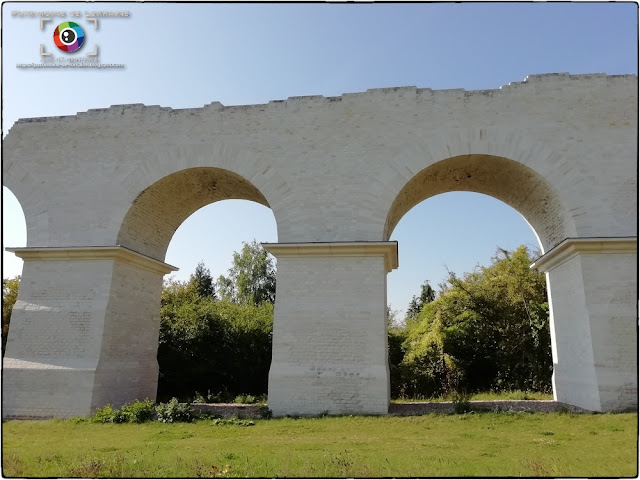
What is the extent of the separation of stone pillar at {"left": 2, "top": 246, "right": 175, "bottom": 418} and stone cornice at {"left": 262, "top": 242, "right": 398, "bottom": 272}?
3868 mm

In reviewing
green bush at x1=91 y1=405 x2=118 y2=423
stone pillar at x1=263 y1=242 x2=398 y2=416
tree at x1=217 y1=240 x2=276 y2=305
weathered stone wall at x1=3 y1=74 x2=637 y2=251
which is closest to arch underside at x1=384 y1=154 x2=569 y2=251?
weathered stone wall at x1=3 y1=74 x2=637 y2=251

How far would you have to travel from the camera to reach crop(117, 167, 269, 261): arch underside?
11.7 m

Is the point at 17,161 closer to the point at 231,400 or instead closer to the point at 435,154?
the point at 231,400

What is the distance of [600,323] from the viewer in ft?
30.9

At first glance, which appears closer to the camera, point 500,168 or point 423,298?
point 500,168

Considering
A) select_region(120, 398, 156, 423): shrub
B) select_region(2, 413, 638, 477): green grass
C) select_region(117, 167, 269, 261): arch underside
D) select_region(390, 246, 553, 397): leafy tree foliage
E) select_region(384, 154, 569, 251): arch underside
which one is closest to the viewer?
select_region(2, 413, 638, 477): green grass

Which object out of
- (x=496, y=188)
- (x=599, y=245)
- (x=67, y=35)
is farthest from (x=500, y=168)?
(x=67, y=35)

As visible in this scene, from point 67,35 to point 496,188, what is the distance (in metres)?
10.1

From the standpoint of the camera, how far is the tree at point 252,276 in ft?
109

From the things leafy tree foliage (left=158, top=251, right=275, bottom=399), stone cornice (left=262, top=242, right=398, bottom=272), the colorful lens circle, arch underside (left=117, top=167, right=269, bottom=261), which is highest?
the colorful lens circle

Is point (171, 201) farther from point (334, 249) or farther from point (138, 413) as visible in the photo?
point (138, 413)

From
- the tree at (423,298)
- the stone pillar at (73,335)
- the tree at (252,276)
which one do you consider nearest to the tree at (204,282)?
the tree at (252,276)

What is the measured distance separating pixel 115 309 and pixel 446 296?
11363 mm

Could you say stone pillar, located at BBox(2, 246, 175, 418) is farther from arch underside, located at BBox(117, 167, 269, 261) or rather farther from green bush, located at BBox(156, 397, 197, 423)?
green bush, located at BBox(156, 397, 197, 423)
